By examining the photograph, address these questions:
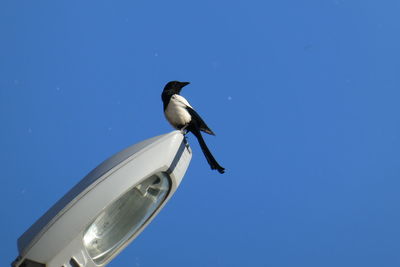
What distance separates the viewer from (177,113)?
4.27 ft

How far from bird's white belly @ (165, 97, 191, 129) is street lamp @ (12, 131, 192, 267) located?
482 millimetres

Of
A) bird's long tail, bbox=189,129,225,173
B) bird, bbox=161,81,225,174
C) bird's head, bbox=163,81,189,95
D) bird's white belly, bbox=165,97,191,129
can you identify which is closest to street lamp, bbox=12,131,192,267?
bird's long tail, bbox=189,129,225,173

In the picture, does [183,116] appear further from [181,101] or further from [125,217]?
[125,217]

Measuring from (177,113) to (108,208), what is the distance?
586 mm

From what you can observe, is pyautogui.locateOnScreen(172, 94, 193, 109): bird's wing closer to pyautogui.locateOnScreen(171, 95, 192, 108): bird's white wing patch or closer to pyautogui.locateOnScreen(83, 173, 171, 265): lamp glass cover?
pyautogui.locateOnScreen(171, 95, 192, 108): bird's white wing patch

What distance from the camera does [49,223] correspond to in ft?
2.20

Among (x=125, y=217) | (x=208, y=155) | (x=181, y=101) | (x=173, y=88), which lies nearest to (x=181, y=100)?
(x=181, y=101)

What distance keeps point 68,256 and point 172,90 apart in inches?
33.5

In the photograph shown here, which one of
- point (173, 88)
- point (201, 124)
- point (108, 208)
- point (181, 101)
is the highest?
point (173, 88)

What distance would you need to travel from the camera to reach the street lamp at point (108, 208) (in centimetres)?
67

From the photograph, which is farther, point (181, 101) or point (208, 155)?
point (181, 101)

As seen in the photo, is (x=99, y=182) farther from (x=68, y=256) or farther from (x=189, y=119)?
(x=189, y=119)

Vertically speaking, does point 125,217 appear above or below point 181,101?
below

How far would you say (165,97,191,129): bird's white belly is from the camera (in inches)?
50.3
